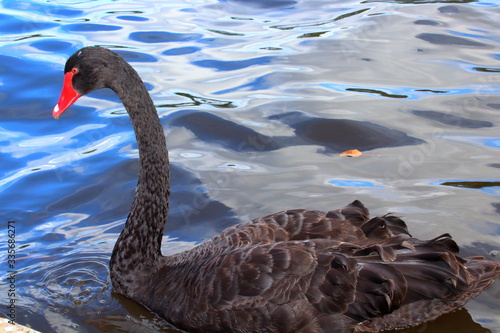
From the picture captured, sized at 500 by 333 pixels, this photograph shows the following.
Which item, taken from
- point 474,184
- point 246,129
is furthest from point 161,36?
point 474,184

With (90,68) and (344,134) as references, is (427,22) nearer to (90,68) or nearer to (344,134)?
(344,134)

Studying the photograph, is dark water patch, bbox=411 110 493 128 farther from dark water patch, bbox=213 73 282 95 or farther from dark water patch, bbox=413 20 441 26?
dark water patch, bbox=413 20 441 26

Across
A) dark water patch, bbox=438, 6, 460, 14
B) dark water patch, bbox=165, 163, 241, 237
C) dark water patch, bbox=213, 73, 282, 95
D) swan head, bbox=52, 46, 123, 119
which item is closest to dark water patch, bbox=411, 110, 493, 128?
dark water patch, bbox=213, 73, 282, 95

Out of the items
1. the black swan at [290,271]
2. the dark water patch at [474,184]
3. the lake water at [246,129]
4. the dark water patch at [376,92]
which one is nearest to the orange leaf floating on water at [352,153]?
the lake water at [246,129]

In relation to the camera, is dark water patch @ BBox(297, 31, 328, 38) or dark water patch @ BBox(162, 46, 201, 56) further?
dark water patch @ BBox(297, 31, 328, 38)

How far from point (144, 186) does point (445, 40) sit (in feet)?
22.2

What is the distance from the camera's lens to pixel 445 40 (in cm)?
1050

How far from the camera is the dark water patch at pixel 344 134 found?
7.57 metres

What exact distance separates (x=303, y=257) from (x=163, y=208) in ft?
4.05

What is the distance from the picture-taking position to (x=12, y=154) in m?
7.57

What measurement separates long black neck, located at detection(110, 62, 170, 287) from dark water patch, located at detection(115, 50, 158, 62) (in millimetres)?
5330

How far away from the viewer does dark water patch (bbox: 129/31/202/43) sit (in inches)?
436

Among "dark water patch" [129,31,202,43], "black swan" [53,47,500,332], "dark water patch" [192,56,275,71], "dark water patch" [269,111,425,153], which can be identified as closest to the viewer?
"black swan" [53,47,500,332]

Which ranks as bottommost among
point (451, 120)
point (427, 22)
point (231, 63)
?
point (451, 120)
